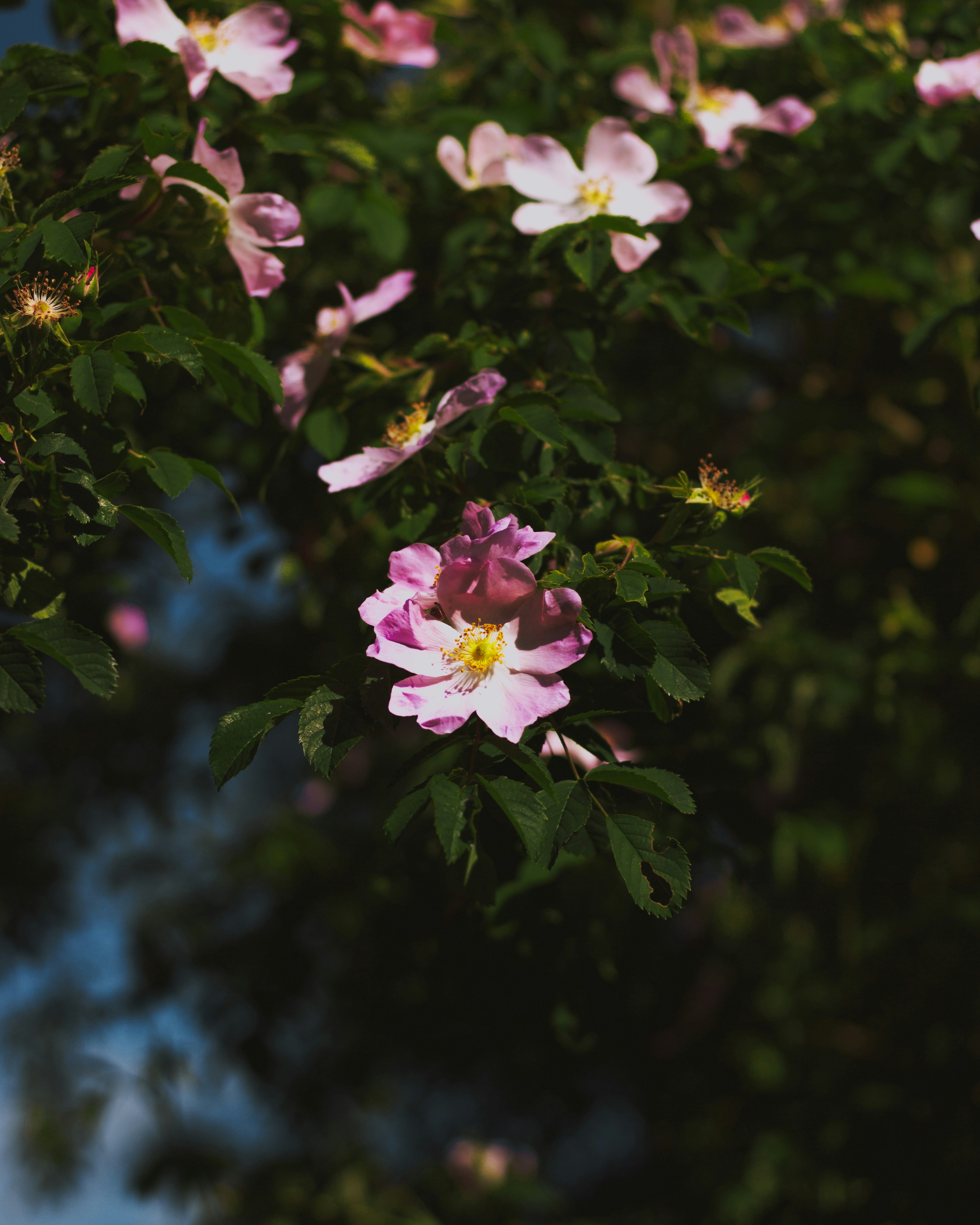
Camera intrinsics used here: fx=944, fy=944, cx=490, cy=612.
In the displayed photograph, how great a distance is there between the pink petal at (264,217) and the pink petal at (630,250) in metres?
0.39

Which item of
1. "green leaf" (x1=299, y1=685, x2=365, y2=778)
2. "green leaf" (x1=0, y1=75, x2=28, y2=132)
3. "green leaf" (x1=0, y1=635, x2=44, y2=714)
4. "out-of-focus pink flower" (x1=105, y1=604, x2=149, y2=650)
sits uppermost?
"green leaf" (x1=0, y1=75, x2=28, y2=132)

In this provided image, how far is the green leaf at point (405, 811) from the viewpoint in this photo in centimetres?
79

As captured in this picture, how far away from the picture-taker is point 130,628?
8.56 ft

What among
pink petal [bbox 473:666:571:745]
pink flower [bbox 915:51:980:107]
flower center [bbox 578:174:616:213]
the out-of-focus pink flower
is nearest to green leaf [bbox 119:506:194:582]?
pink petal [bbox 473:666:571:745]

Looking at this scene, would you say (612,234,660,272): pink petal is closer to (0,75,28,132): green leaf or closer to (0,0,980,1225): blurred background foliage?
(0,0,980,1225): blurred background foliage

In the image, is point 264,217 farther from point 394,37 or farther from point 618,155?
point 394,37

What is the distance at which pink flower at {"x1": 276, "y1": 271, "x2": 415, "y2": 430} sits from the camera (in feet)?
3.93

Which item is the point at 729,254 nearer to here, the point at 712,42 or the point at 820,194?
the point at 820,194

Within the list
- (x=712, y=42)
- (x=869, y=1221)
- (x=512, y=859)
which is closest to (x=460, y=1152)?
(x=869, y=1221)

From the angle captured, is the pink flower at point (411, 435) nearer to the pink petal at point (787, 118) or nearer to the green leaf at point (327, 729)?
the green leaf at point (327, 729)

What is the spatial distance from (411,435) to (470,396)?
116 mm

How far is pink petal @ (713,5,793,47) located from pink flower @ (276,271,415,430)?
1.00 meters

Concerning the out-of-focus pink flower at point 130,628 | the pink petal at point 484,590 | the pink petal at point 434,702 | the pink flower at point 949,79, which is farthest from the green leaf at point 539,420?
the out-of-focus pink flower at point 130,628

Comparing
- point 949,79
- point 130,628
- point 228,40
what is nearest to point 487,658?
point 228,40
